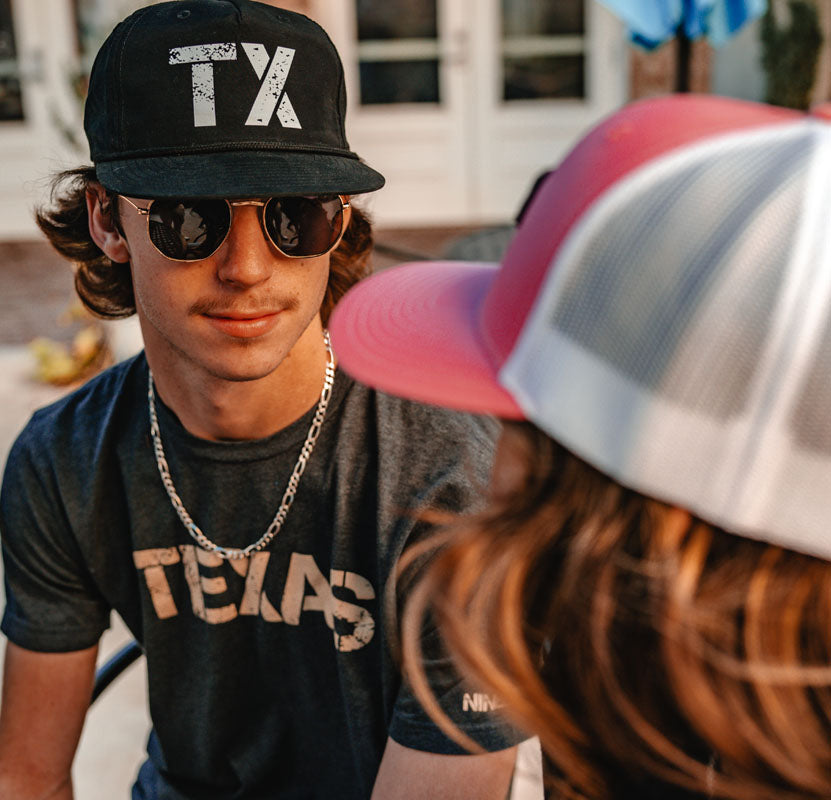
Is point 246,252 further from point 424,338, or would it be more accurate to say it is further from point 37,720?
point 37,720

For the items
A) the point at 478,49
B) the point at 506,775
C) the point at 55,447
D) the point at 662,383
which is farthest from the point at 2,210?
the point at 662,383

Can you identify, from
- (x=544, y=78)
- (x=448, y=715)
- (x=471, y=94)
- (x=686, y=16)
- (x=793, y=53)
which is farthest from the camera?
(x=544, y=78)

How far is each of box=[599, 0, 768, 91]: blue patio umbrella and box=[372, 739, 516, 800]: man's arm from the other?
3.50 m

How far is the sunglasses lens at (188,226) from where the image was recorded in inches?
63.6

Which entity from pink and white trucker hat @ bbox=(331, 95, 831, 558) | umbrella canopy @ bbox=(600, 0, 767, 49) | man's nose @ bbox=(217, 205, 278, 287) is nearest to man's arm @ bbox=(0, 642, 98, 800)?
man's nose @ bbox=(217, 205, 278, 287)

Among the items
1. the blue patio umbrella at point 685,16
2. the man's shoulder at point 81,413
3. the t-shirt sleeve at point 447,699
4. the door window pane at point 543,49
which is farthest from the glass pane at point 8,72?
the t-shirt sleeve at point 447,699

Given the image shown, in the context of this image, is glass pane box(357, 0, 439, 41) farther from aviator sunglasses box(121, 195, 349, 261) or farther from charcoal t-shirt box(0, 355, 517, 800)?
aviator sunglasses box(121, 195, 349, 261)

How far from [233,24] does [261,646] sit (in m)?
1.03

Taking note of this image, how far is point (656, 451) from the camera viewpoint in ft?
2.73

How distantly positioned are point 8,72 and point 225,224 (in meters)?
7.07

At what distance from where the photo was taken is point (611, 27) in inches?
301

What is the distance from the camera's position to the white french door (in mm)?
7652

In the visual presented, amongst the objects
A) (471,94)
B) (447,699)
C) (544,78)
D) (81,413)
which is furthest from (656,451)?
(544,78)

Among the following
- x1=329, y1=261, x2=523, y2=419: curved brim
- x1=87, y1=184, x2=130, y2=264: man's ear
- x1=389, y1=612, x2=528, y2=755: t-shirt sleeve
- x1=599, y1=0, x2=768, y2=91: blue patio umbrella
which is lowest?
x1=389, y1=612, x2=528, y2=755: t-shirt sleeve
